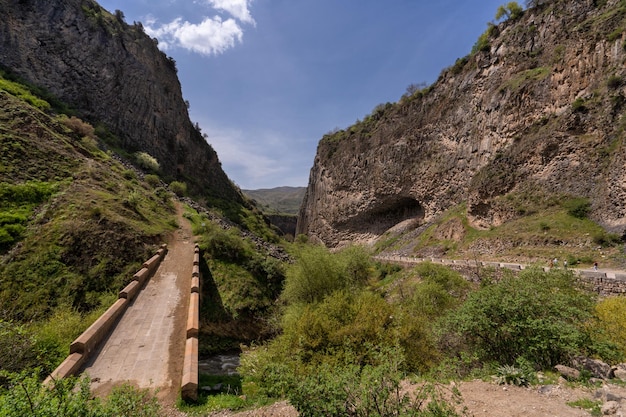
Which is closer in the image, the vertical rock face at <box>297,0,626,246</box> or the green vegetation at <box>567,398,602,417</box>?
the green vegetation at <box>567,398,602,417</box>

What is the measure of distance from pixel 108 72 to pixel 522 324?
206ft

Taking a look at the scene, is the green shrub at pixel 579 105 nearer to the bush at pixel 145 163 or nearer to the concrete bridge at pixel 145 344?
the concrete bridge at pixel 145 344

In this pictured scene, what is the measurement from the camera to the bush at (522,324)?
23.8ft

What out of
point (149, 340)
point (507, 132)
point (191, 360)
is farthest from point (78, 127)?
point (507, 132)

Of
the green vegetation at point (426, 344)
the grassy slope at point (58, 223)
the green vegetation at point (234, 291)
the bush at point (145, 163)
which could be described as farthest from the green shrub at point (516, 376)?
the bush at point (145, 163)

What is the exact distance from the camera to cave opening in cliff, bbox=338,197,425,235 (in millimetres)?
50750

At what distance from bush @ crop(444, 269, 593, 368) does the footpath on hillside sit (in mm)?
8730

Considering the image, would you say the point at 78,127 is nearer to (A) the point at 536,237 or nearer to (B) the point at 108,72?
(B) the point at 108,72

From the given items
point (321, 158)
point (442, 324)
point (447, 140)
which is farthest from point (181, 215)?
point (321, 158)

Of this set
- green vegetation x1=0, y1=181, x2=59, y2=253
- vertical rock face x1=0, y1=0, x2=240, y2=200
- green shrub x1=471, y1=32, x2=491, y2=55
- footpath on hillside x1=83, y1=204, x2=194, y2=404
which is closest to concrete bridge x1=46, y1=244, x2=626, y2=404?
footpath on hillside x1=83, y1=204, x2=194, y2=404

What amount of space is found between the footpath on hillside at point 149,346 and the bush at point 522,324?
28.6 ft

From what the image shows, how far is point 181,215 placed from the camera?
29.0 metres

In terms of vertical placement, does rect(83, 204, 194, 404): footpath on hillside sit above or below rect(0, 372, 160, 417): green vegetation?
below

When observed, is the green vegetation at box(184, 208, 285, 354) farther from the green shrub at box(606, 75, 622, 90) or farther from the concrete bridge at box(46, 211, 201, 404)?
the green shrub at box(606, 75, 622, 90)
